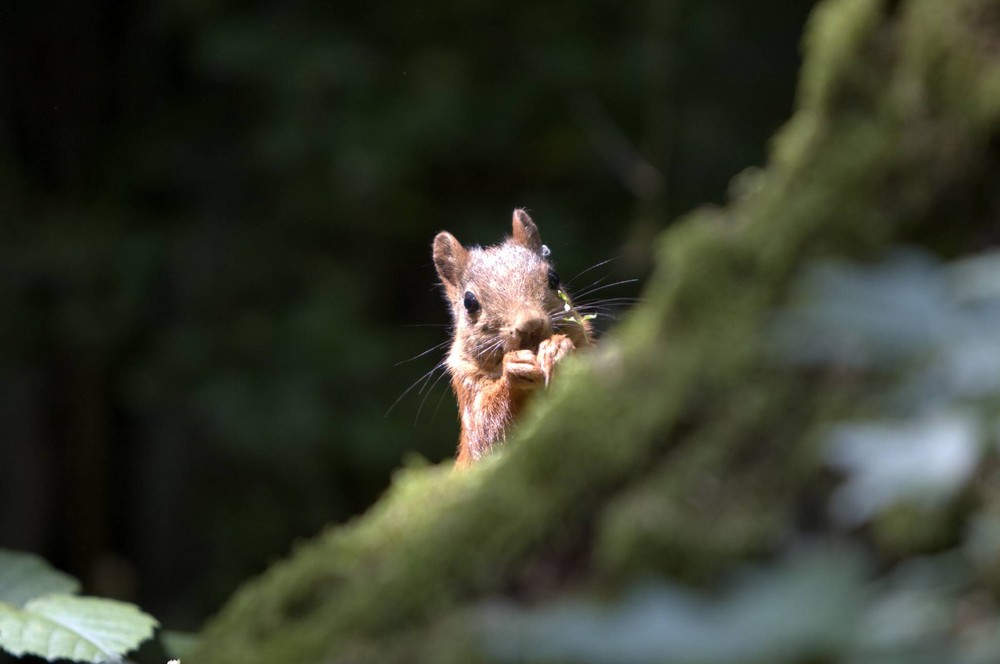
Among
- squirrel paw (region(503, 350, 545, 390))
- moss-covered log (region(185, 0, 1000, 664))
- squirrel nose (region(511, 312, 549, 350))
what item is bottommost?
moss-covered log (region(185, 0, 1000, 664))

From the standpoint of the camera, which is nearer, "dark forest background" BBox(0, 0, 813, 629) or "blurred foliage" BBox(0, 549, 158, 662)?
"blurred foliage" BBox(0, 549, 158, 662)

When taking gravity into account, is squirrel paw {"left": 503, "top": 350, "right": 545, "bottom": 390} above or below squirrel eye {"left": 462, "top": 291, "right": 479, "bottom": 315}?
below

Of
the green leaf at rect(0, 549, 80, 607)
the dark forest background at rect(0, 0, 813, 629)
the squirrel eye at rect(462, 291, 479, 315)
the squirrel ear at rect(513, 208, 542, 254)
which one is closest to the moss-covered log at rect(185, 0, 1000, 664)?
the green leaf at rect(0, 549, 80, 607)

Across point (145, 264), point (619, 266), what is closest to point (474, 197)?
point (619, 266)

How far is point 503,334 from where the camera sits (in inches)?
105

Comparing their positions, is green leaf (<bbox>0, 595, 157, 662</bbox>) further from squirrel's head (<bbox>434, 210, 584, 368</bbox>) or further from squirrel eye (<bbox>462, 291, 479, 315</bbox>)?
squirrel eye (<bbox>462, 291, 479, 315</bbox>)

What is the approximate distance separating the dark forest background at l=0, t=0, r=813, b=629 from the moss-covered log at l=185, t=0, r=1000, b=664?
13.5 ft

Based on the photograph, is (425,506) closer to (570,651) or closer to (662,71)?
(570,651)

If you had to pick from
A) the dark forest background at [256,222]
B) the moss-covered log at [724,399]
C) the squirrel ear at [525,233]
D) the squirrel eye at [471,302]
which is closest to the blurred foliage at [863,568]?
the moss-covered log at [724,399]

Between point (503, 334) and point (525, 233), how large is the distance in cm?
61

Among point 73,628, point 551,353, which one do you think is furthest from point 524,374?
point 73,628

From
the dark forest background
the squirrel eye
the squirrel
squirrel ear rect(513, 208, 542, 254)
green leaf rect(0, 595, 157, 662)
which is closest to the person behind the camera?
green leaf rect(0, 595, 157, 662)

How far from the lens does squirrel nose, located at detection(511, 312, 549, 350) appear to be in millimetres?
2562

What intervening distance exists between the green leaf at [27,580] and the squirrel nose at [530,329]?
1.15 metres
